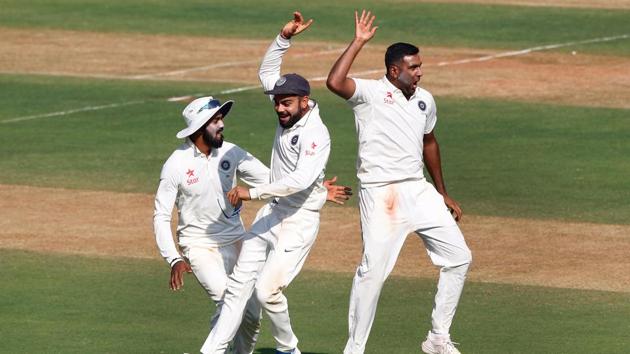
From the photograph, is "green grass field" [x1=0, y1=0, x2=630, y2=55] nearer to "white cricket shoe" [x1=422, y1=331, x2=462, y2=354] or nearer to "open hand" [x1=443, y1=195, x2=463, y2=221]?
"open hand" [x1=443, y1=195, x2=463, y2=221]

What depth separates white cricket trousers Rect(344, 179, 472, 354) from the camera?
469 inches

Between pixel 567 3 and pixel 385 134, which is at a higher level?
pixel 385 134

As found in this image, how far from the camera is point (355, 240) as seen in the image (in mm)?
16750

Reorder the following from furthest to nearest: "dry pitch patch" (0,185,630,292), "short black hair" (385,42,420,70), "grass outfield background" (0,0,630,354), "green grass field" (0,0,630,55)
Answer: "green grass field" (0,0,630,55) < "dry pitch patch" (0,185,630,292) < "grass outfield background" (0,0,630,354) < "short black hair" (385,42,420,70)

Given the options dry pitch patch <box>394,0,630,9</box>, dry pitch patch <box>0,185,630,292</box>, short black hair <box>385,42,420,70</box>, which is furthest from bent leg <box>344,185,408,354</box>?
dry pitch patch <box>394,0,630,9</box>

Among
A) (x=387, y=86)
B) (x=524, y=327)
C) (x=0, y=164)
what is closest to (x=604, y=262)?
(x=524, y=327)

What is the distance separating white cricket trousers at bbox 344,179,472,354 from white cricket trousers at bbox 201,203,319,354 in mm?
441

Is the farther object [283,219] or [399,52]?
[399,52]

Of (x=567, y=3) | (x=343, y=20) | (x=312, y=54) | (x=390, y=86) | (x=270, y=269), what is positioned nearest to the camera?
(x=270, y=269)

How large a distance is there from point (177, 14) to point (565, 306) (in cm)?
2085

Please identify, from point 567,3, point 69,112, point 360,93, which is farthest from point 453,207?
point 567,3

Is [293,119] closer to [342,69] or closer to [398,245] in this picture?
[342,69]

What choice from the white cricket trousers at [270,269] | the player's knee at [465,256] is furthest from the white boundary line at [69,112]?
the player's knee at [465,256]

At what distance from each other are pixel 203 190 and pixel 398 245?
1.50 meters
